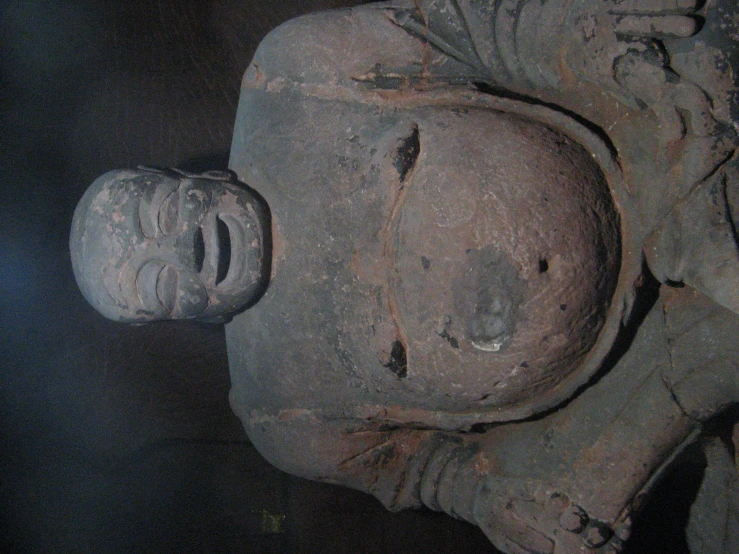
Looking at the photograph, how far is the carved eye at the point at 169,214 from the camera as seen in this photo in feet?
4.07

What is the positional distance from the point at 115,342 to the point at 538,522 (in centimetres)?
135

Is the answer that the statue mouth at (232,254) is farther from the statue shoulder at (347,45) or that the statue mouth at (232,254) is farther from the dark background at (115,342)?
the dark background at (115,342)

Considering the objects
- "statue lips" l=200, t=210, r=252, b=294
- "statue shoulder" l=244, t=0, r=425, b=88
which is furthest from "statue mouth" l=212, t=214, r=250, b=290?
"statue shoulder" l=244, t=0, r=425, b=88

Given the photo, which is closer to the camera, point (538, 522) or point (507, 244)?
point (507, 244)

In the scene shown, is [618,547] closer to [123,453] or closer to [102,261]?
[102,261]

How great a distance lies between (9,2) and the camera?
164cm

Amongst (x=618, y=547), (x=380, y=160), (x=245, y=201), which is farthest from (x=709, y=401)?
(x=245, y=201)

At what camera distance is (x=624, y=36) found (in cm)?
102

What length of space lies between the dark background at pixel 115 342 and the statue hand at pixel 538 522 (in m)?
0.51

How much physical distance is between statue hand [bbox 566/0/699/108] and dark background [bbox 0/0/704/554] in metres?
1.08

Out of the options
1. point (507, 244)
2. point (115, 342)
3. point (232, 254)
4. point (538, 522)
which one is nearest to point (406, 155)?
point (507, 244)

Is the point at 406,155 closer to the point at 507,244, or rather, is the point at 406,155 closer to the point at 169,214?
the point at 507,244

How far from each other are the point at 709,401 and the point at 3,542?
5.83 ft

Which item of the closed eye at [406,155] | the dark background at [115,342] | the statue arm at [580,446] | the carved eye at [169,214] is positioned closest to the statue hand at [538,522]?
the statue arm at [580,446]
